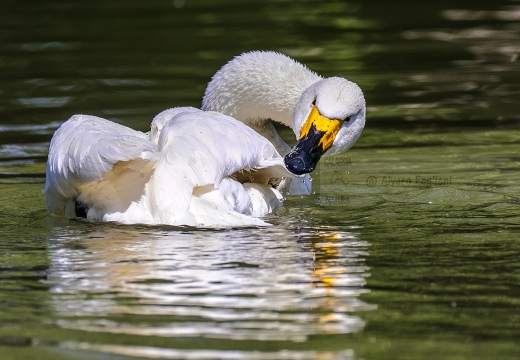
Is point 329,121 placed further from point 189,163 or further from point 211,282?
point 211,282

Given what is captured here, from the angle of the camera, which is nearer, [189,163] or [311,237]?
[189,163]

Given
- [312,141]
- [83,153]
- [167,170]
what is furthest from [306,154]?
[83,153]

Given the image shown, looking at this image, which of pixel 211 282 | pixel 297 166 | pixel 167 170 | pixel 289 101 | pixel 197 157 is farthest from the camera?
pixel 289 101

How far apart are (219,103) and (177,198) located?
284 centimetres

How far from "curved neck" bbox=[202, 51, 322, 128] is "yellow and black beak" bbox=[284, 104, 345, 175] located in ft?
3.59

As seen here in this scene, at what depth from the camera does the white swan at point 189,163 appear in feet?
19.8

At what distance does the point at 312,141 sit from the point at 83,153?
1542mm

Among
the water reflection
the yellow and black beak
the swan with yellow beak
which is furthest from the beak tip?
the water reflection

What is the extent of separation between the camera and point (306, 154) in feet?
22.9

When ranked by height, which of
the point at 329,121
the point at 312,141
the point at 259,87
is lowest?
the point at 312,141

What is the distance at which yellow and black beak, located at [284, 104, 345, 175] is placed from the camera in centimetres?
685

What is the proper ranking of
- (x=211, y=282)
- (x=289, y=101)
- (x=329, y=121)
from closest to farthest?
(x=211, y=282)
(x=329, y=121)
(x=289, y=101)

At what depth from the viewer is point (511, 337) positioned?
4.39 meters

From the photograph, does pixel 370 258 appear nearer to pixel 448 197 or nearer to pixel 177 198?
pixel 177 198
